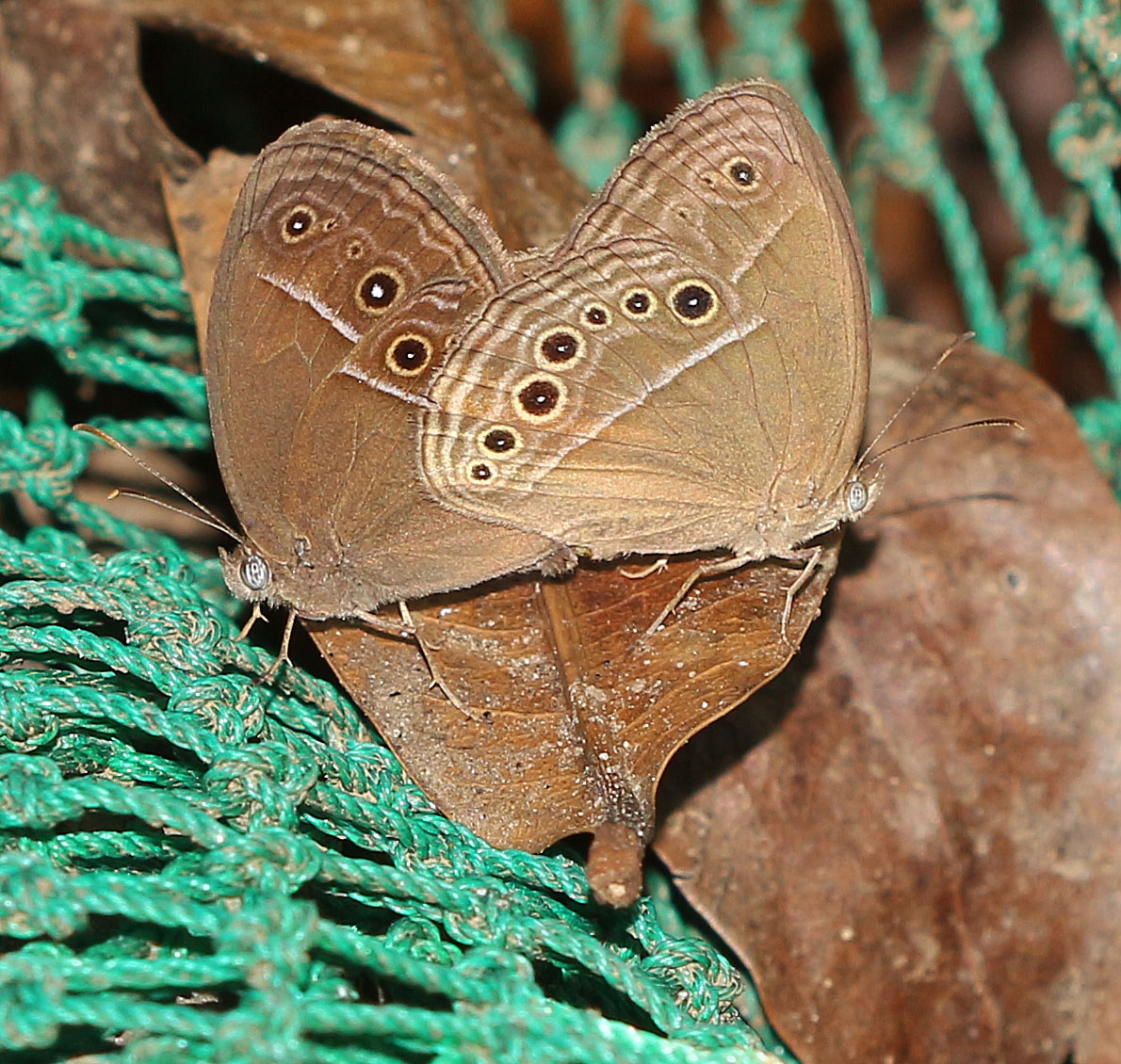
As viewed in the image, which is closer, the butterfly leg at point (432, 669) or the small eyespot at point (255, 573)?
the butterfly leg at point (432, 669)

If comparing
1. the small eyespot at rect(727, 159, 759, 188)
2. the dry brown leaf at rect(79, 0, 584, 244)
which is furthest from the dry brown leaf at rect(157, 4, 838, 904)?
the dry brown leaf at rect(79, 0, 584, 244)

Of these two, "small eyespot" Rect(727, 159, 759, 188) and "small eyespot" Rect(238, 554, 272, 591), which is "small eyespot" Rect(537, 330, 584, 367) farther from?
"small eyespot" Rect(238, 554, 272, 591)

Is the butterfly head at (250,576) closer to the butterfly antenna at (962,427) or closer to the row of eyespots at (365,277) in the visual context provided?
the row of eyespots at (365,277)

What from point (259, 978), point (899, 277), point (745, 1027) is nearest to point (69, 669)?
point (259, 978)

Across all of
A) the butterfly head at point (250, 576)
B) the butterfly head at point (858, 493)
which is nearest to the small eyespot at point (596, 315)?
the butterfly head at point (858, 493)

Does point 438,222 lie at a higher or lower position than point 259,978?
higher

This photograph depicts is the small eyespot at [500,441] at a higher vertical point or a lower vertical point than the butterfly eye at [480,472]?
higher

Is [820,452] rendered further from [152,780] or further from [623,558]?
[152,780]
